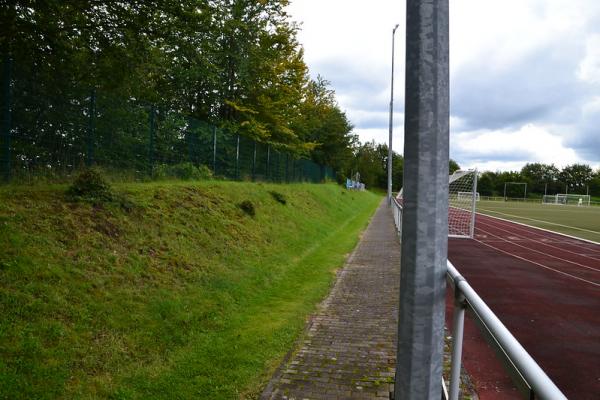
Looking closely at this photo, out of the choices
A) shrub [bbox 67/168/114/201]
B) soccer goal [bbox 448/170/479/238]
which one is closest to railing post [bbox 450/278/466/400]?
shrub [bbox 67/168/114/201]

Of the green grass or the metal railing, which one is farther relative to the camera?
the green grass

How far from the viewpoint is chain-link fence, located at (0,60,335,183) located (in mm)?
8297

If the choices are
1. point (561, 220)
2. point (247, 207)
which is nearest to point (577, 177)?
point (561, 220)

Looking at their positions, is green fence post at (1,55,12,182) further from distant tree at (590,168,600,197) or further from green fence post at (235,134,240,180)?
distant tree at (590,168,600,197)

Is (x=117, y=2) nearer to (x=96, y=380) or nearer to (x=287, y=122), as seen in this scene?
(x=96, y=380)

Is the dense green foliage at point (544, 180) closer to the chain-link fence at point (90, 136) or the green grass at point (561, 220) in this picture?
the green grass at point (561, 220)

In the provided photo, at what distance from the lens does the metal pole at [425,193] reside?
196 cm

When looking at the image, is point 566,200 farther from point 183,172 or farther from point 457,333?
point 457,333

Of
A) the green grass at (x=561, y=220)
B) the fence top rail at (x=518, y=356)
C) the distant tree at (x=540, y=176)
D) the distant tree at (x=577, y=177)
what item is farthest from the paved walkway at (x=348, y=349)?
the distant tree at (x=577, y=177)

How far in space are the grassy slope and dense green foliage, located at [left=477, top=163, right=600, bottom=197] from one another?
97.8 meters

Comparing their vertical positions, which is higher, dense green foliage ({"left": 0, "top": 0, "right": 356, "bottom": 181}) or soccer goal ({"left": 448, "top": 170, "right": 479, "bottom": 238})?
dense green foliage ({"left": 0, "top": 0, "right": 356, "bottom": 181})

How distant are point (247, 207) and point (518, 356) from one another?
36.9 feet

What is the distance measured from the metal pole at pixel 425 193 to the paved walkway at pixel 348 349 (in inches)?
95.1

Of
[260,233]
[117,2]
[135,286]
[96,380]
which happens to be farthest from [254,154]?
[96,380]
